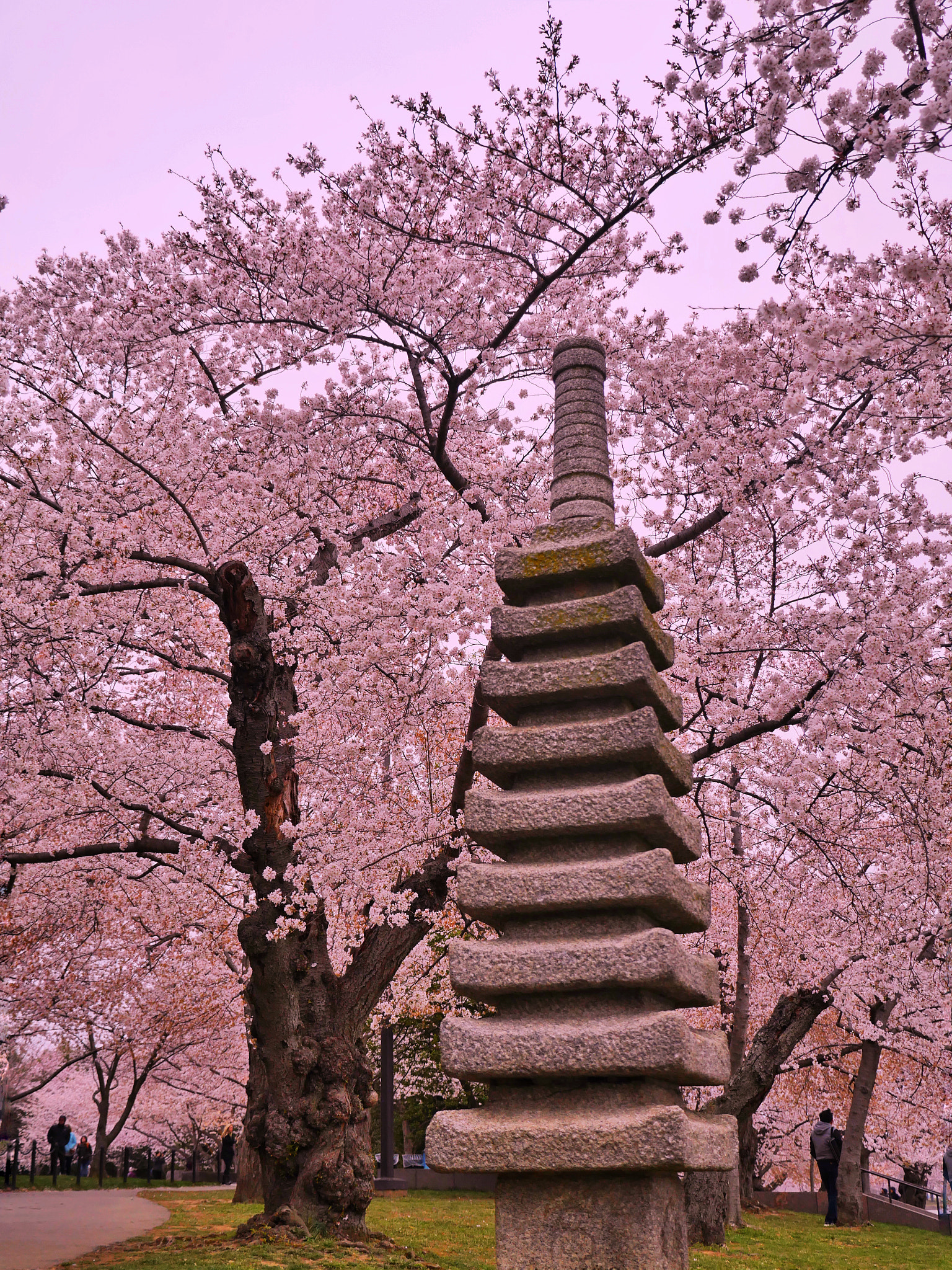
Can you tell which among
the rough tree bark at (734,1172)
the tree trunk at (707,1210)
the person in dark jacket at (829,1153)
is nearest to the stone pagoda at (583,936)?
the rough tree bark at (734,1172)

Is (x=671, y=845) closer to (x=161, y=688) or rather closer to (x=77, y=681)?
(x=77, y=681)

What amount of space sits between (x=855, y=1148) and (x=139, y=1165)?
1265 inches

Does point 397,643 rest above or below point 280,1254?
above

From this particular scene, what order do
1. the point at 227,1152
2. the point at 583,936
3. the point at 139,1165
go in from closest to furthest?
the point at 583,936 → the point at 227,1152 → the point at 139,1165

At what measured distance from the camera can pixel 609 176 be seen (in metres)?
9.62

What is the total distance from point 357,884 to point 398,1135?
3575cm

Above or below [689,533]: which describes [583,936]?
below

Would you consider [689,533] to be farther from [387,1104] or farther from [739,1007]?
[387,1104]

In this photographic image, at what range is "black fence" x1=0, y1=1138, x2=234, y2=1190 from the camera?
34312 mm

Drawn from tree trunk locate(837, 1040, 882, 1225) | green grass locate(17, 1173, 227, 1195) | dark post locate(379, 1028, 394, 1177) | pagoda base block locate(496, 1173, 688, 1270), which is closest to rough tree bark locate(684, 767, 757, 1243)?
tree trunk locate(837, 1040, 882, 1225)

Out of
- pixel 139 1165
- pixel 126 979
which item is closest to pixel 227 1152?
pixel 139 1165

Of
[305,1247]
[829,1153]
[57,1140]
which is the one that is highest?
[305,1247]

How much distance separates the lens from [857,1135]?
20828 millimetres

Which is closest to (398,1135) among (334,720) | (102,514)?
(334,720)
